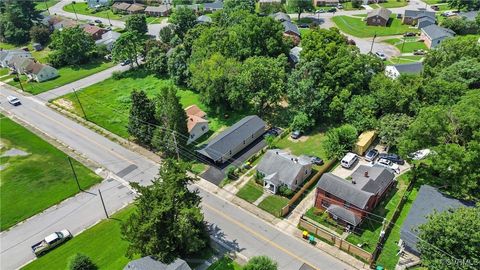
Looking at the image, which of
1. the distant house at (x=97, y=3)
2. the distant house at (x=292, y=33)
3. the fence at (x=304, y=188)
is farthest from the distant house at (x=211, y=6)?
the fence at (x=304, y=188)

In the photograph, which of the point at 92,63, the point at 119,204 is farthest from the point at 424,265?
the point at 92,63

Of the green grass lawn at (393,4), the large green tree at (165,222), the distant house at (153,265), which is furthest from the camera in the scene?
the green grass lawn at (393,4)

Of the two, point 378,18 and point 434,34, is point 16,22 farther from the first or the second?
point 434,34

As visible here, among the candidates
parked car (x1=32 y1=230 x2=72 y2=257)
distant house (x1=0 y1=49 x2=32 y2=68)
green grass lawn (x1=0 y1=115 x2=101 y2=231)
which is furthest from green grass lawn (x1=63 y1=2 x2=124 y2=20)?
parked car (x1=32 y1=230 x2=72 y2=257)

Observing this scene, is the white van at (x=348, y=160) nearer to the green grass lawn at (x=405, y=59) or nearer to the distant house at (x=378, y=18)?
the green grass lawn at (x=405, y=59)

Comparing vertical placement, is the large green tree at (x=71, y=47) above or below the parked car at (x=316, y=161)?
above

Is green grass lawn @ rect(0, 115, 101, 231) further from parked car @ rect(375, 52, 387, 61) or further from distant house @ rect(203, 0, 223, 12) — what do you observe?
distant house @ rect(203, 0, 223, 12)

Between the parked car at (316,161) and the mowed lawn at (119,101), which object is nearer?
the parked car at (316,161)

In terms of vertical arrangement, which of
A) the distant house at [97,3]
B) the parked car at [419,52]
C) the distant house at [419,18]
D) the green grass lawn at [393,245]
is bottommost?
the green grass lawn at [393,245]

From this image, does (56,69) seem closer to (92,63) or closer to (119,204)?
(92,63)
